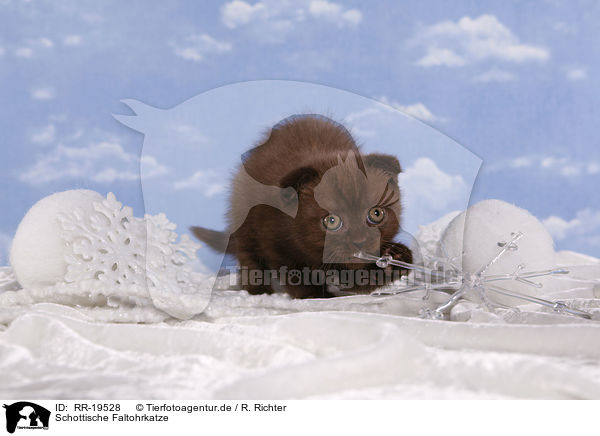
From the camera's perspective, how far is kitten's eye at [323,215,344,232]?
80 cm

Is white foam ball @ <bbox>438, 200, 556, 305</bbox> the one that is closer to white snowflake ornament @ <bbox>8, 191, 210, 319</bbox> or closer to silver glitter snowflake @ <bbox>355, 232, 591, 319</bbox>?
silver glitter snowflake @ <bbox>355, 232, 591, 319</bbox>

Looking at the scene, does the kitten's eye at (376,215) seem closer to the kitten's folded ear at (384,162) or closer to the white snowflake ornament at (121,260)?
the kitten's folded ear at (384,162)

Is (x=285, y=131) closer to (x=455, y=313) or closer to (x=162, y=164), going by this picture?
(x=162, y=164)

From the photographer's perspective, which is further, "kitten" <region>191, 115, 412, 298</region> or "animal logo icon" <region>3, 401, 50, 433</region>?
"kitten" <region>191, 115, 412, 298</region>

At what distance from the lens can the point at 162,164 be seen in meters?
0.85

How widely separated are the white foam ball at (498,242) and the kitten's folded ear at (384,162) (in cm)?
14

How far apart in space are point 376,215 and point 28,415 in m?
0.53

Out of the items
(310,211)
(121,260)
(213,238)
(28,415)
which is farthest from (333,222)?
(28,415)

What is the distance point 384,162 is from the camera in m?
0.84

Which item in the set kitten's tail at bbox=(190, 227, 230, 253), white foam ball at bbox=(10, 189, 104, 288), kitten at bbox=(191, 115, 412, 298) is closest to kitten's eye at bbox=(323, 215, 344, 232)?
kitten at bbox=(191, 115, 412, 298)

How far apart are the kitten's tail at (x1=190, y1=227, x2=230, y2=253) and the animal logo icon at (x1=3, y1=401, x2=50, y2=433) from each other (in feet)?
1.32

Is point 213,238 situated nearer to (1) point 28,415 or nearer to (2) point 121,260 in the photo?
(2) point 121,260

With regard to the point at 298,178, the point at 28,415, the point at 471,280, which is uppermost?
the point at 298,178

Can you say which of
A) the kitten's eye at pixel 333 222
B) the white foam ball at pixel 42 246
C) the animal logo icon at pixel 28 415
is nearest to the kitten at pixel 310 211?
the kitten's eye at pixel 333 222
